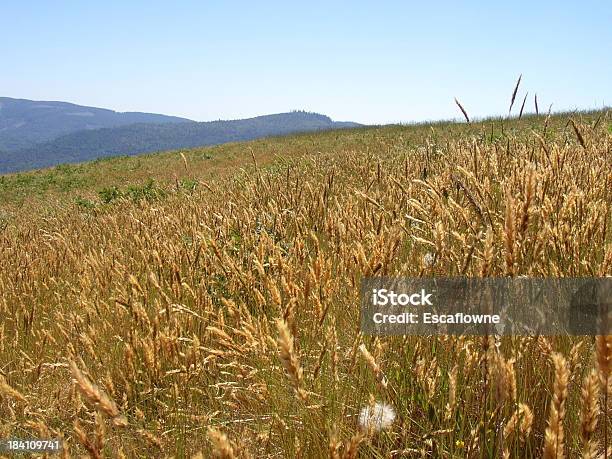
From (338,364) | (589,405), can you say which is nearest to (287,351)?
(589,405)

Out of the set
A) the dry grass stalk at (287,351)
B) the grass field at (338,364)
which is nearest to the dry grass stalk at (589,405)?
the grass field at (338,364)

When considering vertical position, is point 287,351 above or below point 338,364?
above

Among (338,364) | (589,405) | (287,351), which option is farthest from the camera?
(338,364)

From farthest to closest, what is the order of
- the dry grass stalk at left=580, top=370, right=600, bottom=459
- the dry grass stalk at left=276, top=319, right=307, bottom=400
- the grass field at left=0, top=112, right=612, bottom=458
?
the grass field at left=0, top=112, right=612, bottom=458, the dry grass stalk at left=276, top=319, right=307, bottom=400, the dry grass stalk at left=580, top=370, right=600, bottom=459

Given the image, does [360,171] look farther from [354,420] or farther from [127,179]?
[127,179]

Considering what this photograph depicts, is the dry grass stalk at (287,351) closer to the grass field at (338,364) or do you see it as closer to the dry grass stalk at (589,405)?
the grass field at (338,364)

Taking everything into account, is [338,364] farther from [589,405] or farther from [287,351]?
[589,405]

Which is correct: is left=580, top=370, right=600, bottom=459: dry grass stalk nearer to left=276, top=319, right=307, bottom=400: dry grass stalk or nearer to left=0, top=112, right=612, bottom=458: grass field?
left=0, top=112, right=612, bottom=458: grass field

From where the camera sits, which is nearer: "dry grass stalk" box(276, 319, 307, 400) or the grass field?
"dry grass stalk" box(276, 319, 307, 400)

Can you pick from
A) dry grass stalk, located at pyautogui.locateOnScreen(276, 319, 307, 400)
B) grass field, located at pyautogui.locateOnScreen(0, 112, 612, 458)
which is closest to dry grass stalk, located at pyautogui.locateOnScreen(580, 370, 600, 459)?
grass field, located at pyautogui.locateOnScreen(0, 112, 612, 458)

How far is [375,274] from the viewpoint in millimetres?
1550

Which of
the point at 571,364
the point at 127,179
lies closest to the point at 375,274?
the point at 571,364

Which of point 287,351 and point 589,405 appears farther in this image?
point 287,351


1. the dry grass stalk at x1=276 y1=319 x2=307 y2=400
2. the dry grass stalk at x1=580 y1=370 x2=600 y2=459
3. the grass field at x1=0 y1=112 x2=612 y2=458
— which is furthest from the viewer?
the grass field at x1=0 y1=112 x2=612 y2=458
